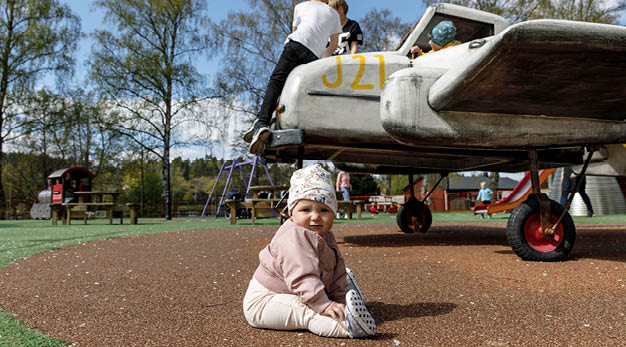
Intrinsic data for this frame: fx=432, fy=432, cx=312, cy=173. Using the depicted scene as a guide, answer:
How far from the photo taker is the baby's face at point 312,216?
86.7 inches

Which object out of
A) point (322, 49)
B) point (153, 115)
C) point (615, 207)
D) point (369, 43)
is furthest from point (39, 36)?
point (615, 207)

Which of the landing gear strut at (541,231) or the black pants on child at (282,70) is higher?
the black pants on child at (282,70)

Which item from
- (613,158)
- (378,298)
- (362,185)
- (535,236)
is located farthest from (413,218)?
(362,185)

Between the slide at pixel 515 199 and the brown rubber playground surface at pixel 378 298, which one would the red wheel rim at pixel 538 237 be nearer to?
the brown rubber playground surface at pixel 378 298

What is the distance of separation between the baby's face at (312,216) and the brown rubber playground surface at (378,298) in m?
0.52

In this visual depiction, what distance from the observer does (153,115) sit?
1947 centimetres

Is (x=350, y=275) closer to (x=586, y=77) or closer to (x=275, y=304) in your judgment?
(x=275, y=304)

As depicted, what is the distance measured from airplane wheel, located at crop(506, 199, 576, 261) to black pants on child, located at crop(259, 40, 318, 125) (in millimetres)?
2467

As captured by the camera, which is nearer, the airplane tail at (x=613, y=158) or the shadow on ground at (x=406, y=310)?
the shadow on ground at (x=406, y=310)

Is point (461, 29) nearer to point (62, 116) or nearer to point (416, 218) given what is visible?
Result: point (416, 218)

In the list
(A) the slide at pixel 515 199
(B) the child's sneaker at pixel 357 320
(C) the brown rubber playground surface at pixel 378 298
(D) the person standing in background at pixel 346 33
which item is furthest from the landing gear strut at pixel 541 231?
(A) the slide at pixel 515 199

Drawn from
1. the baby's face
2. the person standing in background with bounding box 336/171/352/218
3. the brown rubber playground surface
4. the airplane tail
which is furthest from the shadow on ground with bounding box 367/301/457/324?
the person standing in background with bounding box 336/171/352/218

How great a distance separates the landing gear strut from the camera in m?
3.72

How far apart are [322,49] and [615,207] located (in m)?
14.5
